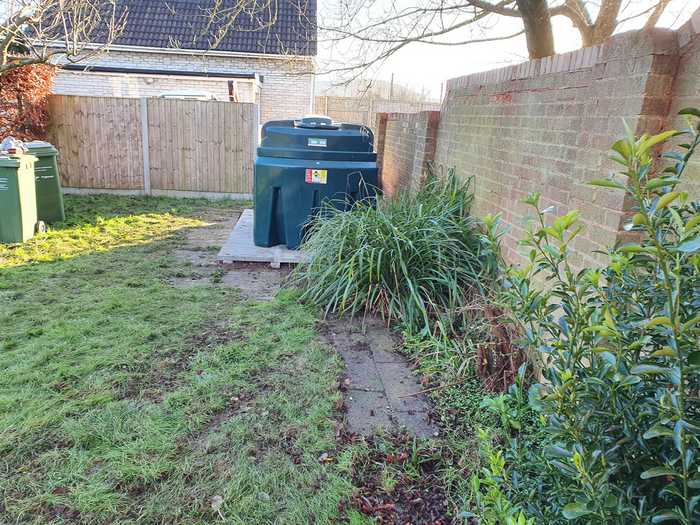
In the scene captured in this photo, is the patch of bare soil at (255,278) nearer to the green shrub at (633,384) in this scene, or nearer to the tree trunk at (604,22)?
the green shrub at (633,384)

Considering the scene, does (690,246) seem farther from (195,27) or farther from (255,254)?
(195,27)

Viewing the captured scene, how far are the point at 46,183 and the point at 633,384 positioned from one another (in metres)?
7.87

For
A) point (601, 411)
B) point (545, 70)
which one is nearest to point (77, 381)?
point (601, 411)

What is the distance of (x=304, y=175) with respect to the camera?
5520mm

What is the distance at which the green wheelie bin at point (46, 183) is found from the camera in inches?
272

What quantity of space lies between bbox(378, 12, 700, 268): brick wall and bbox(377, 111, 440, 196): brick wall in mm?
1006

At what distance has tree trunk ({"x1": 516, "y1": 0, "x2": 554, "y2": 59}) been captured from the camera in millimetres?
6363

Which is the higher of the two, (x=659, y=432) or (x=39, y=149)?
(x=39, y=149)

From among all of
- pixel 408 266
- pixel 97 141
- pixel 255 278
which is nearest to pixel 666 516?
pixel 408 266

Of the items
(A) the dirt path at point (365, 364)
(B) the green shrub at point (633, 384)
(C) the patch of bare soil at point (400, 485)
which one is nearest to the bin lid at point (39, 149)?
(A) the dirt path at point (365, 364)

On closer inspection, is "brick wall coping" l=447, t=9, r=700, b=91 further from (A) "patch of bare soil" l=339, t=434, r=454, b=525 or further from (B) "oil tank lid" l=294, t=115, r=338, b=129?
(B) "oil tank lid" l=294, t=115, r=338, b=129

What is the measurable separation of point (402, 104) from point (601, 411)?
17.4 metres

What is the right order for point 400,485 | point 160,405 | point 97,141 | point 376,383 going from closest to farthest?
point 400,485, point 160,405, point 376,383, point 97,141

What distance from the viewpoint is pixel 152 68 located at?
14.8 metres
